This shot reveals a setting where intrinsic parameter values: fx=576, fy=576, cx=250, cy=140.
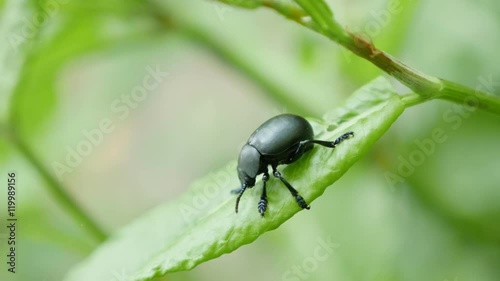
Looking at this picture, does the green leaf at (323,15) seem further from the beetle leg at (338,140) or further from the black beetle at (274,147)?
the black beetle at (274,147)

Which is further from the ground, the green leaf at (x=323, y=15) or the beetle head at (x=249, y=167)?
the green leaf at (x=323, y=15)

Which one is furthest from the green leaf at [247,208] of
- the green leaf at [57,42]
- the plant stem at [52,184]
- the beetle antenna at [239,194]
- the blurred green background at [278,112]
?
the green leaf at [57,42]

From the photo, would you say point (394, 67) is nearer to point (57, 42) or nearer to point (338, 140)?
point (338, 140)

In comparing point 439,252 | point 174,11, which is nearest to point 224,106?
point 174,11

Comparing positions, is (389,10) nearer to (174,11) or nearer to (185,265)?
(174,11)

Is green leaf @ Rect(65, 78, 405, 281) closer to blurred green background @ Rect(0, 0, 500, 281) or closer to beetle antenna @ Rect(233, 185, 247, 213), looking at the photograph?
beetle antenna @ Rect(233, 185, 247, 213)

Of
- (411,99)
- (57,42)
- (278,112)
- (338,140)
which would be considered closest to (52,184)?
(57,42)
